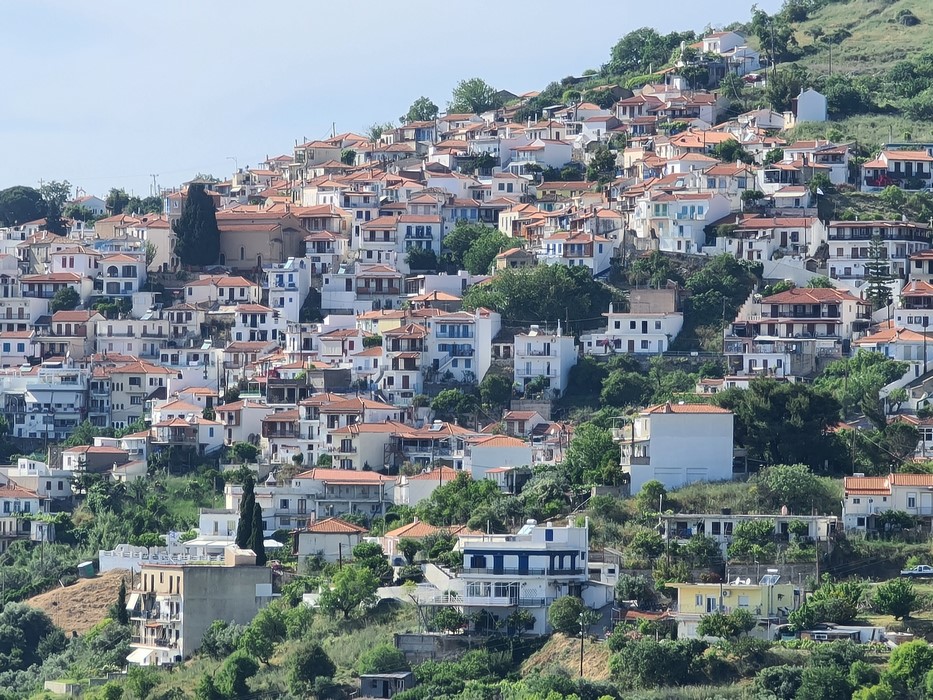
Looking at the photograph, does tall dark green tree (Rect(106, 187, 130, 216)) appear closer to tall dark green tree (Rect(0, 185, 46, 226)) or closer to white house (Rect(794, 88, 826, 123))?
tall dark green tree (Rect(0, 185, 46, 226))

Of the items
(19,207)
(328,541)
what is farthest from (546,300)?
(19,207)

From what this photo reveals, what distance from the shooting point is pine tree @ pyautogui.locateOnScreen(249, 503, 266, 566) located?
69938mm

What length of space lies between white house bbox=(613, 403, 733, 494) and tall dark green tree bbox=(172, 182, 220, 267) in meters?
30.5

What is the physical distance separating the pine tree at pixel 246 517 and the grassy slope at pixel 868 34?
51377 mm

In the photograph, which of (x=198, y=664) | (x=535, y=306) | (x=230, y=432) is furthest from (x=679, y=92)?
(x=198, y=664)

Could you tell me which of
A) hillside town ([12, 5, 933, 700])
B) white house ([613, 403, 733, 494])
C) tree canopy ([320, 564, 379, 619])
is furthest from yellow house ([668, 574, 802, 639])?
white house ([613, 403, 733, 494])

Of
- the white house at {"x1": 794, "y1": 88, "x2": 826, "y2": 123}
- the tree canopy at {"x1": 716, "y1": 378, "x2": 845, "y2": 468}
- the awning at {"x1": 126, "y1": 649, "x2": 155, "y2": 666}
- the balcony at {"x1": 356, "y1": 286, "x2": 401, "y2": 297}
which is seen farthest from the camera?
the white house at {"x1": 794, "y1": 88, "x2": 826, "y2": 123}

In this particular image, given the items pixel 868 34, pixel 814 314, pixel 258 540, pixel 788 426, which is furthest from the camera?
pixel 868 34

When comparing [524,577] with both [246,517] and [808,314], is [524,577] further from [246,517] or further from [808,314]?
[808,314]

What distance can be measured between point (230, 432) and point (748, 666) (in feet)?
92.5

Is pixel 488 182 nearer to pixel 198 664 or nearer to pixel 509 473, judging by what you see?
pixel 509 473

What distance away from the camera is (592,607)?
6269 cm

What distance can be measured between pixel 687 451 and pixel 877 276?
1829 centimetres

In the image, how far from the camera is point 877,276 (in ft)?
281
